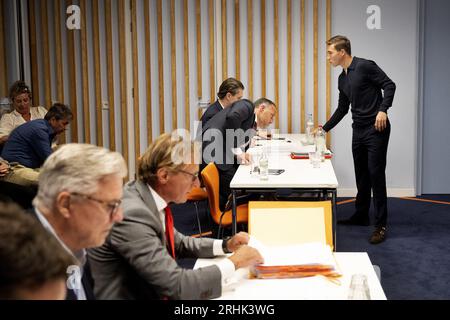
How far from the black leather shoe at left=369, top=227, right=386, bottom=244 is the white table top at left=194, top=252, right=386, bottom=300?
3220 mm

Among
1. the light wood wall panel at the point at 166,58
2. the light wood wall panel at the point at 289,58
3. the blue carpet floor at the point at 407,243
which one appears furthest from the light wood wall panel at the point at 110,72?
the light wood wall panel at the point at 289,58

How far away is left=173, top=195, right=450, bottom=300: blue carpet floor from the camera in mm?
4648

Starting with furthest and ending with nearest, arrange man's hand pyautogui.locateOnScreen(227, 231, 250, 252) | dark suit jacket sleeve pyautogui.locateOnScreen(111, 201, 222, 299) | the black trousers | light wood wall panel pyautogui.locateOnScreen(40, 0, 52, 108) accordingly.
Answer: light wood wall panel pyautogui.locateOnScreen(40, 0, 52, 108)
the black trousers
man's hand pyautogui.locateOnScreen(227, 231, 250, 252)
dark suit jacket sleeve pyautogui.locateOnScreen(111, 201, 222, 299)

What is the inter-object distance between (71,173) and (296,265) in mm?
1089

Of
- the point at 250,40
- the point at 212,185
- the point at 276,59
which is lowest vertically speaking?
the point at 212,185

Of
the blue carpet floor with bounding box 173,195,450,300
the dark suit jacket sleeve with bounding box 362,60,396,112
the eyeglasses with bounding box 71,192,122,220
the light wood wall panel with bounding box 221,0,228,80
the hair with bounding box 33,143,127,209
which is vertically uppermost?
the light wood wall panel with bounding box 221,0,228,80

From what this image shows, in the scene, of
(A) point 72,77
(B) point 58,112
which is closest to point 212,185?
(B) point 58,112

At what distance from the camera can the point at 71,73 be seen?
26.7ft

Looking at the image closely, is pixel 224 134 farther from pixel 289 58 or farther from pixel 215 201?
pixel 289 58

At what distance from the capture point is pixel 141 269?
7.48ft

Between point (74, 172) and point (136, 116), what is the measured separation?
6346 mm

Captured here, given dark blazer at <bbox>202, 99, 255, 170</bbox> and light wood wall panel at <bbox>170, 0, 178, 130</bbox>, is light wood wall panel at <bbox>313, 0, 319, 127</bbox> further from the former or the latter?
dark blazer at <bbox>202, 99, 255, 170</bbox>

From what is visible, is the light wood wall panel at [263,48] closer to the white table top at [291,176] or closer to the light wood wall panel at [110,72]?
the light wood wall panel at [110,72]

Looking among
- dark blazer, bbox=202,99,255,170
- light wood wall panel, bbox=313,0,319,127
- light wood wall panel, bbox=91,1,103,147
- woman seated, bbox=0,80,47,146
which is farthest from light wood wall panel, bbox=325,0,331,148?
woman seated, bbox=0,80,47,146
